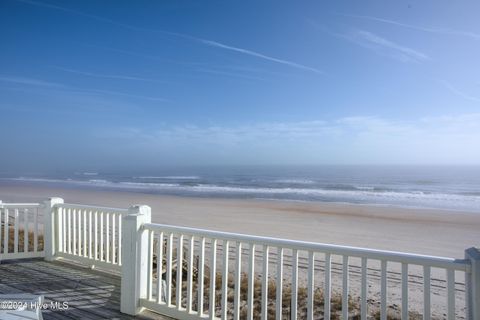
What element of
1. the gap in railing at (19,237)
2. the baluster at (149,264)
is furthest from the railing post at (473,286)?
the gap in railing at (19,237)

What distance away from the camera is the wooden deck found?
10.3 ft

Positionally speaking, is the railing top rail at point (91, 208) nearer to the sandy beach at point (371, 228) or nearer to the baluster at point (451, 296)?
the sandy beach at point (371, 228)

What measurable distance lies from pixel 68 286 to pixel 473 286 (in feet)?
13.2

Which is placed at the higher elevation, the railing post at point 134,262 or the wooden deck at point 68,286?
the railing post at point 134,262

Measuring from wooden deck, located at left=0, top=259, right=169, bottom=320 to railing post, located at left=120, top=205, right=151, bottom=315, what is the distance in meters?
0.16

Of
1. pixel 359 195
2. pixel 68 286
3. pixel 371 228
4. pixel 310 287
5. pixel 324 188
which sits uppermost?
pixel 310 287

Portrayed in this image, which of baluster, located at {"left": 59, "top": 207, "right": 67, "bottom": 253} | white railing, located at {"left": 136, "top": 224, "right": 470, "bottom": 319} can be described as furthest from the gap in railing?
white railing, located at {"left": 136, "top": 224, "right": 470, "bottom": 319}

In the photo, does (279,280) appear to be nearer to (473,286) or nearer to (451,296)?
(451,296)

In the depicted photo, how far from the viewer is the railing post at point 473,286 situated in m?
1.71

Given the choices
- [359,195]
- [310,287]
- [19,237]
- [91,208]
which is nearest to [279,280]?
[310,287]

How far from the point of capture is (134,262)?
300 centimetres

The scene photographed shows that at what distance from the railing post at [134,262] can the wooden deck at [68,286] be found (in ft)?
0.52

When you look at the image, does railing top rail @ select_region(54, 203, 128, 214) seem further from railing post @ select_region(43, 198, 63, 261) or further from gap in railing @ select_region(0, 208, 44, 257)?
gap in railing @ select_region(0, 208, 44, 257)

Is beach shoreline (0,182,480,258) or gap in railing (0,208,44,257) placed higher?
gap in railing (0,208,44,257)
